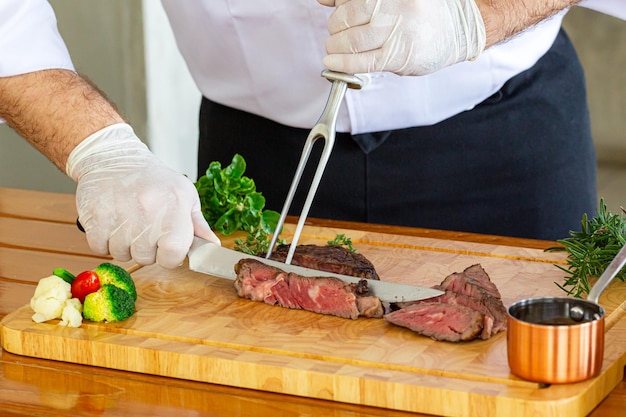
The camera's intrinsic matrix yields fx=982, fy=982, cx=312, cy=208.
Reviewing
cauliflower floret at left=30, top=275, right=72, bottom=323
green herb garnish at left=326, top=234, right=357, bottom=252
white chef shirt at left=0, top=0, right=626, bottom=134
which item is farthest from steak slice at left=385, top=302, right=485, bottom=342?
white chef shirt at left=0, top=0, right=626, bottom=134

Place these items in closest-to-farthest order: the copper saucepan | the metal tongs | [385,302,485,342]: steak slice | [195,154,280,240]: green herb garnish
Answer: the copper saucepan < [385,302,485,342]: steak slice < the metal tongs < [195,154,280,240]: green herb garnish

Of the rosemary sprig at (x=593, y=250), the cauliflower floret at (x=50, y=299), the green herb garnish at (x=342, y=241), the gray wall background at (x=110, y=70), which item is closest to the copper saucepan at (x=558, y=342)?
the rosemary sprig at (x=593, y=250)

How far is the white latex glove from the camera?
2250 mm

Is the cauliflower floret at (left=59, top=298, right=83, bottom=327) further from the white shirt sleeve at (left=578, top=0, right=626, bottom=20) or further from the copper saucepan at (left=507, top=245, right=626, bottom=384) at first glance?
the white shirt sleeve at (left=578, top=0, right=626, bottom=20)

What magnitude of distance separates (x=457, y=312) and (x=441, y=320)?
0.12 ft

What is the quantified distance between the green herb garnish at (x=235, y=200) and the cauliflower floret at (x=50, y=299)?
0.63 m

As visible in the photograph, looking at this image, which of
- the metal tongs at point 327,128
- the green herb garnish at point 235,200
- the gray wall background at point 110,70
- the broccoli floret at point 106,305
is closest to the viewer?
the broccoli floret at point 106,305

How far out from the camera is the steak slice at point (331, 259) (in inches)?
88.3

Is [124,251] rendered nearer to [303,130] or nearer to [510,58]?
[303,130]

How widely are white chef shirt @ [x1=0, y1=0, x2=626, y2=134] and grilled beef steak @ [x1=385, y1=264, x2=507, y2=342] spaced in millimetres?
788

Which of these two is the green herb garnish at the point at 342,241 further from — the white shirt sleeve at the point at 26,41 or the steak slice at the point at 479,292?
the white shirt sleeve at the point at 26,41

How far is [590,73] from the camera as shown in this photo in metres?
6.33

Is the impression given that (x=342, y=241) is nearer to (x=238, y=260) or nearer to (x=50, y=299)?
(x=238, y=260)

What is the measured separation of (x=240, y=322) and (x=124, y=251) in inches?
15.8
